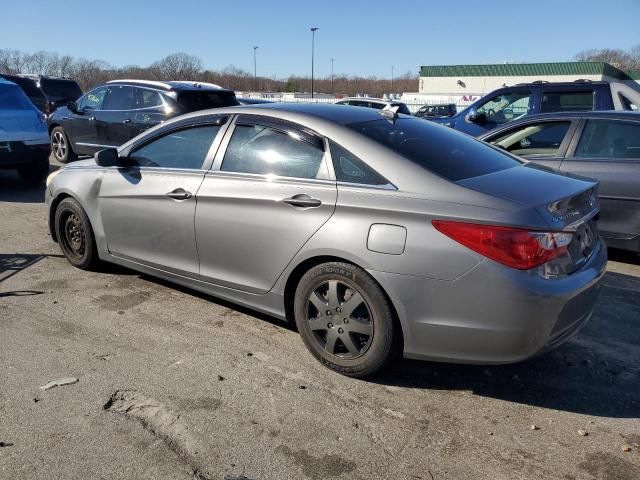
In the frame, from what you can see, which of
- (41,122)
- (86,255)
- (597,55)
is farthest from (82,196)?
(597,55)

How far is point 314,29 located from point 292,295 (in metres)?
66.8

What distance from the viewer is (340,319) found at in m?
3.30

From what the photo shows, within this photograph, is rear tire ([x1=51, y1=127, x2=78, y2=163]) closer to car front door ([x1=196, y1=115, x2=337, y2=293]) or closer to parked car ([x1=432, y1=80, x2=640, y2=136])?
parked car ([x1=432, y1=80, x2=640, y2=136])

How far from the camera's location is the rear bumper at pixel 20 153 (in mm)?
8484

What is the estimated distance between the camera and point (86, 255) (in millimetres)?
5000

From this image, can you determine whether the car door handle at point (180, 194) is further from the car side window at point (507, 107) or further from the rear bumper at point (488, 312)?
the car side window at point (507, 107)

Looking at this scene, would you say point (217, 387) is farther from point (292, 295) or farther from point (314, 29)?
point (314, 29)

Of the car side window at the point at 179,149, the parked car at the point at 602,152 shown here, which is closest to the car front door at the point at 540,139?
the parked car at the point at 602,152

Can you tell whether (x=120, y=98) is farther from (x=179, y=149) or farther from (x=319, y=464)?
(x=319, y=464)

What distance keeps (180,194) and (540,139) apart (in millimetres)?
4083

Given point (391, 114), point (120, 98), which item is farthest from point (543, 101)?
point (120, 98)

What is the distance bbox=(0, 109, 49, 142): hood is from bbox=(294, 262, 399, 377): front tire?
23.0 feet

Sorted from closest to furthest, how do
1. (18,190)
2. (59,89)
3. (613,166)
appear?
(613,166), (18,190), (59,89)

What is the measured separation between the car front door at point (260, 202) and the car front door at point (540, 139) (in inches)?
127
